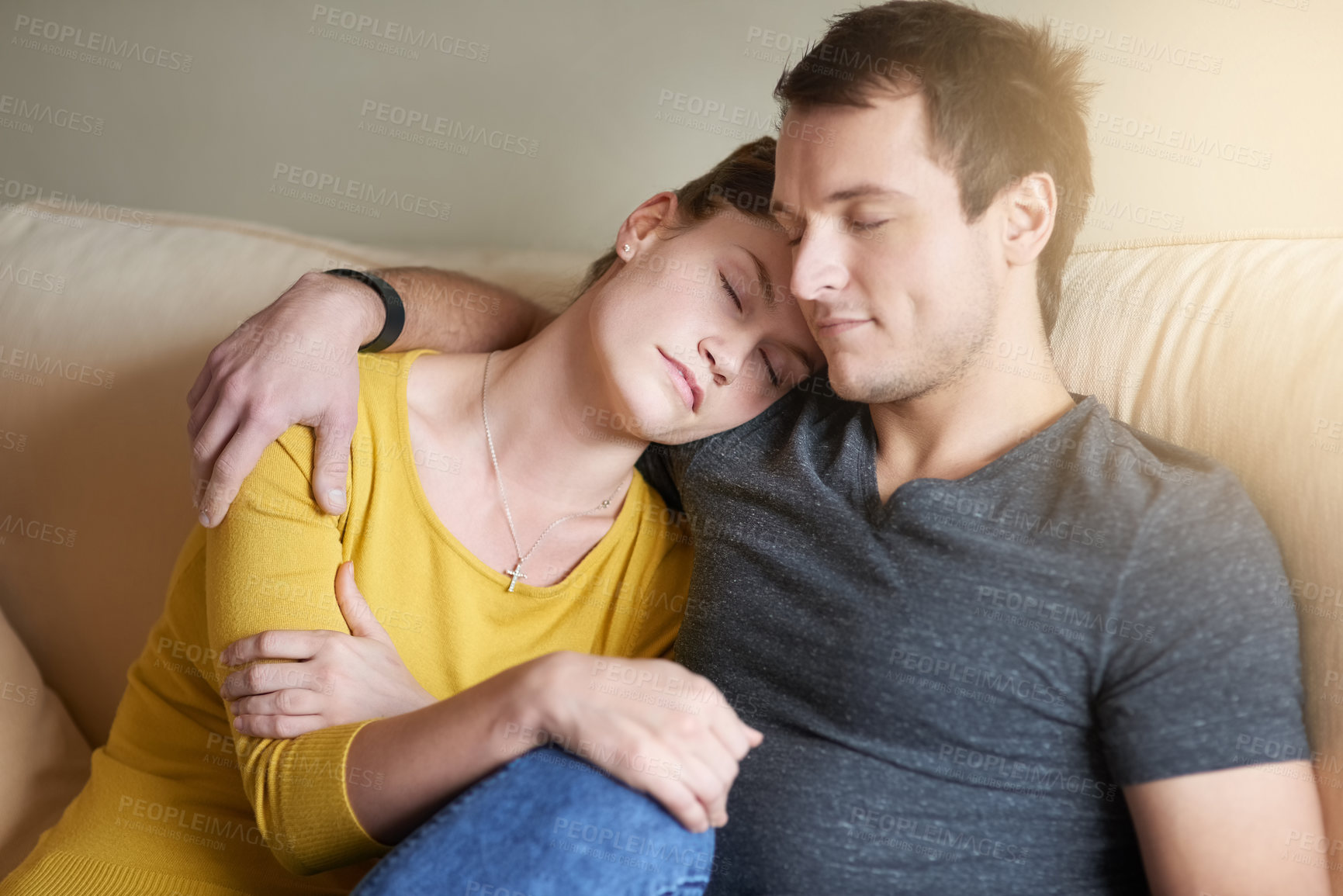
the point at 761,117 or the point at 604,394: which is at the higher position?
the point at 761,117

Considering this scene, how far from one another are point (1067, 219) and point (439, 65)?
1330mm

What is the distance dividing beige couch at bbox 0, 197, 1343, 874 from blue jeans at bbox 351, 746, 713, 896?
0.64 meters

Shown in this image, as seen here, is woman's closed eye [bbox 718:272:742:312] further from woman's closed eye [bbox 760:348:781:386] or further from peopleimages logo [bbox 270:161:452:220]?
peopleimages logo [bbox 270:161:452:220]

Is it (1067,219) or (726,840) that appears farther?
(1067,219)

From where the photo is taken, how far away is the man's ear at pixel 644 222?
1.29 meters

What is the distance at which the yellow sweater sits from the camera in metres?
1.06

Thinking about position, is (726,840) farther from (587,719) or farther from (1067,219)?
(1067,219)

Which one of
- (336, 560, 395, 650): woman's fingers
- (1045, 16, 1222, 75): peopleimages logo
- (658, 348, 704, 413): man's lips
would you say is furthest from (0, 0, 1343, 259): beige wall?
(336, 560, 395, 650): woman's fingers

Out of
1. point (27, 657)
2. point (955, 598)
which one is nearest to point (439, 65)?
point (27, 657)

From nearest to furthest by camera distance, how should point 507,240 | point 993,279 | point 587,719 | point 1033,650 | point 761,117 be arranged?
point 587,719, point 1033,650, point 993,279, point 761,117, point 507,240

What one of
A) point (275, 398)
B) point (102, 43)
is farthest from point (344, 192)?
point (275, 398)

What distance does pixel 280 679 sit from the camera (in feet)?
3.18

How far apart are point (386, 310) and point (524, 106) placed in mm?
792

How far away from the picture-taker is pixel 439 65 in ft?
6.55
